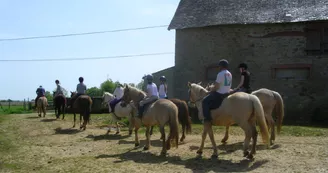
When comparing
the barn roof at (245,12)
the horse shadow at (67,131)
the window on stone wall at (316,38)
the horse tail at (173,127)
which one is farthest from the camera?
the barn roof at (245,12)

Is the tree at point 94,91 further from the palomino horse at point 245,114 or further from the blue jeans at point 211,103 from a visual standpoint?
the palomino horse at point 245,114

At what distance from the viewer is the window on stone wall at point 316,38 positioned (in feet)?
68.7

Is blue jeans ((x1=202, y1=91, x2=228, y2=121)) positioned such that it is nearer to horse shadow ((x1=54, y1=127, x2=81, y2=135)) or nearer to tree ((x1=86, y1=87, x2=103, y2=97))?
horse shadow ((x1=54, y1=127, x2=81, y2=135))

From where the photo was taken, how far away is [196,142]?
493 inches

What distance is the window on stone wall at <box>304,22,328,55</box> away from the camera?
20938mm

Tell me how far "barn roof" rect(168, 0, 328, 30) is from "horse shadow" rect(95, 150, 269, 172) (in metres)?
14.2

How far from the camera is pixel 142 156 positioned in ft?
33.7

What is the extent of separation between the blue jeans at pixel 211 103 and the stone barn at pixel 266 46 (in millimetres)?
12307

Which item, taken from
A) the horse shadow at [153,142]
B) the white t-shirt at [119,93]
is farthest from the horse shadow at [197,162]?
the white t-shirt at [119,93]

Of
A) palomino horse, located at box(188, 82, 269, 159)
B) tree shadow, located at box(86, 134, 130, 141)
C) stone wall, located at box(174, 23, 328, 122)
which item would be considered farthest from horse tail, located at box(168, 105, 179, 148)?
stone wall, located at box(174, 23, 328, 122)

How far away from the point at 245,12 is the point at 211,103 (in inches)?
579

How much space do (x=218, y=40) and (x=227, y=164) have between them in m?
15.0

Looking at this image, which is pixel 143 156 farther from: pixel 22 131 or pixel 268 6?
pixel 268 6

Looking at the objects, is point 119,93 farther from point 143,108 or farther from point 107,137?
point 143,108
